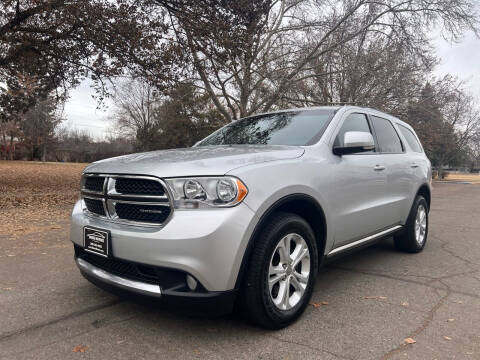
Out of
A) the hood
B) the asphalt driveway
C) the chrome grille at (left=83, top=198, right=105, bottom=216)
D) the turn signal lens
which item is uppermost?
the hood

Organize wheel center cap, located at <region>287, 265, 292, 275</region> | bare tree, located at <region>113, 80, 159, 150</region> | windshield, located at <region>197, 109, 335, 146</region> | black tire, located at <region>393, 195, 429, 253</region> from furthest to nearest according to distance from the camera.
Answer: bare tree, located at <region>113, 80, 159, 150</region>, black tire, located at <region>393, 195, 429, 253</region>, windshield, located at <region>197, 109, 335, 146</region>, wheel center cap, located at <region>287, 265, 292, 275</region>

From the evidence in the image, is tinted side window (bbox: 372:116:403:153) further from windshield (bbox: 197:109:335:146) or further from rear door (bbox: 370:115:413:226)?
windshield (bbox: 197:109:335:146)

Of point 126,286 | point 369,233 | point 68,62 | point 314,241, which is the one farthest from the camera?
point 68,62

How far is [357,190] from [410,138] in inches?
95.1

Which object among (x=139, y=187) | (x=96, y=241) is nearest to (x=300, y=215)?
(x=139, y=187)

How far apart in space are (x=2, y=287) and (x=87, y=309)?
3.82ft

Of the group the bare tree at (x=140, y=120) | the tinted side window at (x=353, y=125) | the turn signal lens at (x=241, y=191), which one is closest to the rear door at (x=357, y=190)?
the tinted side window at (x=353, y=125)

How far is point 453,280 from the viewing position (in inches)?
156

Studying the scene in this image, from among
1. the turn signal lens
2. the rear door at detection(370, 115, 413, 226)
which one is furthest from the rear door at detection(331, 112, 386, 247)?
the turn signal lens

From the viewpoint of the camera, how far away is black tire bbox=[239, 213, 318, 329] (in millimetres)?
2469

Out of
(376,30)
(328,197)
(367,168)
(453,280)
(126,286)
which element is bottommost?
(453,280)

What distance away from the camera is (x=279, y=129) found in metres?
3.77

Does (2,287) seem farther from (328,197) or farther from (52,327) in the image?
(328,197)

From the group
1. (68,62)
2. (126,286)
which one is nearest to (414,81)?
(68,62)
